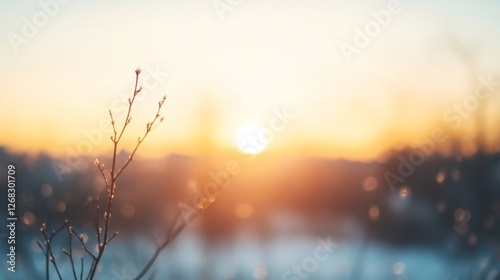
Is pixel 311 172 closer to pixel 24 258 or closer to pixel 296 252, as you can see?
pixel 296 252

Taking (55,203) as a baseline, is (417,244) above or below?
below

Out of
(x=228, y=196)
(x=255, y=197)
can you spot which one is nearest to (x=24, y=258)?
(x=228, y=196)

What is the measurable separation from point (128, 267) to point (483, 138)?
285 cm

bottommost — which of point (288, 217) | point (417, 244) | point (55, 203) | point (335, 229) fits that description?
point (417, 244)

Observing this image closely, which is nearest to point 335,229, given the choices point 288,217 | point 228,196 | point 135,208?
point 288,217

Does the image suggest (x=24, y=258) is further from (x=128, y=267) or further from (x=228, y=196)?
(x=228, y=196)

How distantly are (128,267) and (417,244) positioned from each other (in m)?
5.29

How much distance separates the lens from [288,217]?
33.2 feet

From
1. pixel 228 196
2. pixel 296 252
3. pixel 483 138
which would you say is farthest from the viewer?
pixel 296 252

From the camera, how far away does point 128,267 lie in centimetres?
435

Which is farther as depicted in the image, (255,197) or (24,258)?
(255,197)

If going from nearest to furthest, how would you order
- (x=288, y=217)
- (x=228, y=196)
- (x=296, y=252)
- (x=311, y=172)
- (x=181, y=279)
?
(x=181, y=279) < (x=228, y=196) < (x=296, y=252) < (x=311, y=172) < (x=288, y=217)

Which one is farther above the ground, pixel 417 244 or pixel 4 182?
pixel 4 182

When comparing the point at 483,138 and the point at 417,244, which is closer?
the point at 483,138
